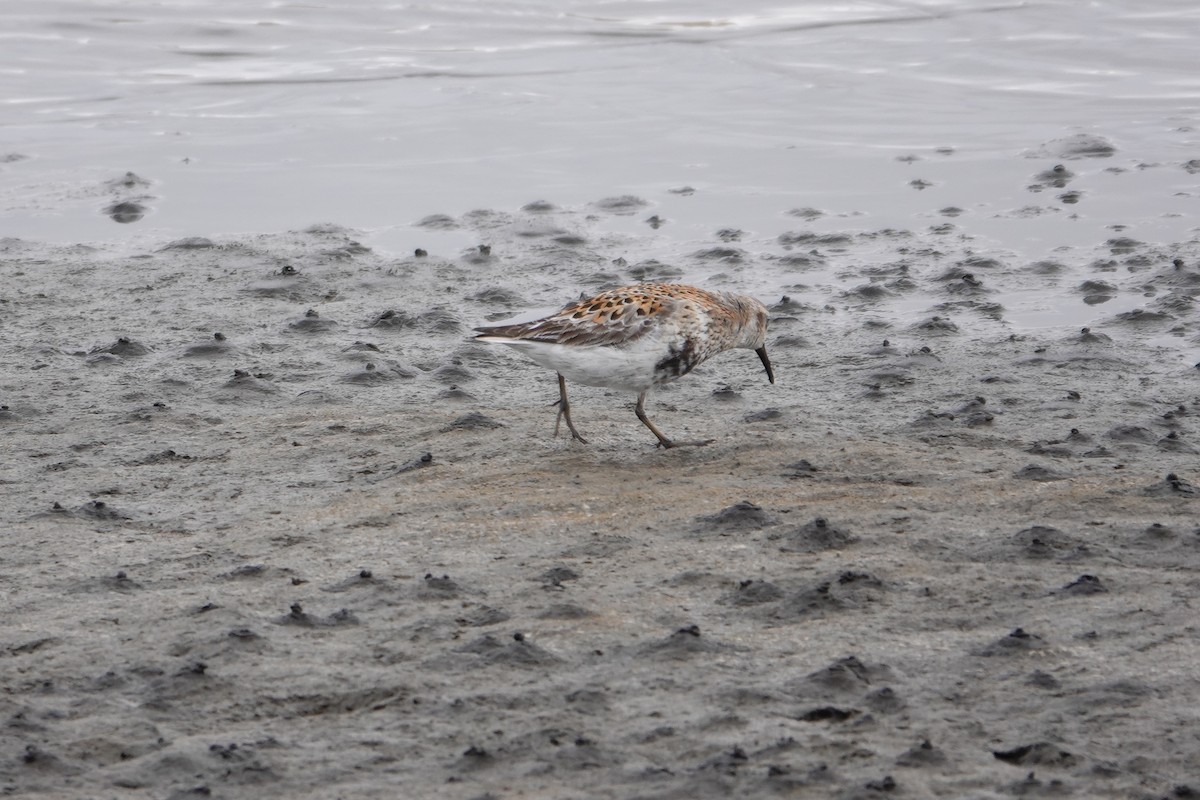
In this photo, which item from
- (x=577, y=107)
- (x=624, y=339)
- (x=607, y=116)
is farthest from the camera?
(x=577, y=107)

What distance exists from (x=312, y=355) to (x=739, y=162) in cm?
586

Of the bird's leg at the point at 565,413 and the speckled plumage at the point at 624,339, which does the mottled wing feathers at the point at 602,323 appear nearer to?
the speckled plumage at the point at 624,339

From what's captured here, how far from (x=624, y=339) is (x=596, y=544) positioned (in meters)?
1.70

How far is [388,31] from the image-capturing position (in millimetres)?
20641

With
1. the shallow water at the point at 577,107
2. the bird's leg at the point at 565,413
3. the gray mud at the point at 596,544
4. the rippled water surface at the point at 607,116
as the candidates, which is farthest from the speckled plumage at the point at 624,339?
the shallow water at the point at 577,107

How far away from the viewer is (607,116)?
53.3 feet

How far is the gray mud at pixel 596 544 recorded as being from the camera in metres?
5.20

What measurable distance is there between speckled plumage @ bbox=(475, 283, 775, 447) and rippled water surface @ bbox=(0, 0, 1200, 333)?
3.66 m

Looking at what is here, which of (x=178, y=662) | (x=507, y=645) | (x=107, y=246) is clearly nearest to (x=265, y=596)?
(x=178, y=662)

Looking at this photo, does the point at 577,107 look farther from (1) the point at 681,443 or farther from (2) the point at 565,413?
(1) the point at 681,443

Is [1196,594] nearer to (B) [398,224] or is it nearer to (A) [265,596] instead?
(A) [265,596]

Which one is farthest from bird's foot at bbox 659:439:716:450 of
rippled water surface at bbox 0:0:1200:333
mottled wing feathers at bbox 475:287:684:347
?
rippled water surface at bbox 0:0:1200:333

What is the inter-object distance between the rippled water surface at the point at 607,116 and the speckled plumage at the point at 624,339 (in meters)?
3.66

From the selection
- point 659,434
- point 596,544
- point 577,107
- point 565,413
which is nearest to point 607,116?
point 577,107
